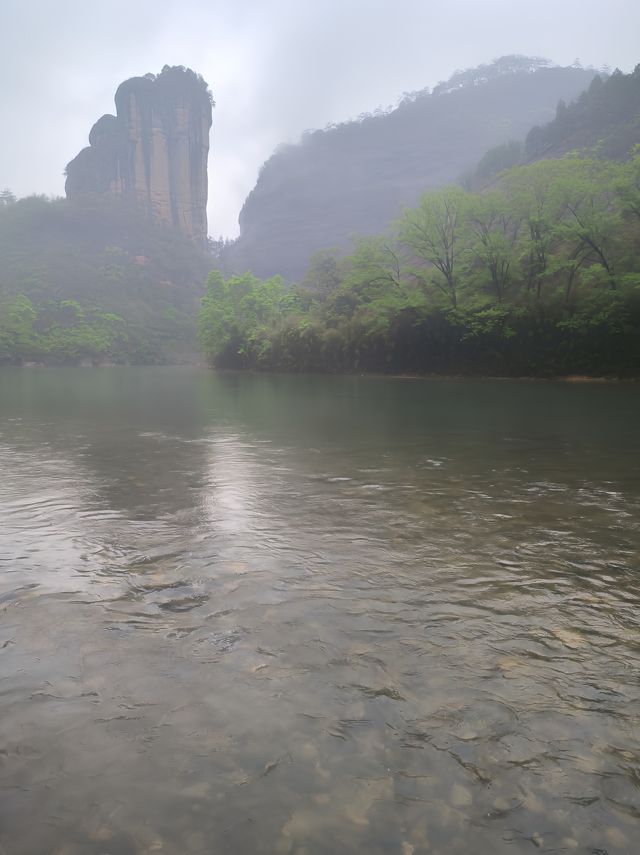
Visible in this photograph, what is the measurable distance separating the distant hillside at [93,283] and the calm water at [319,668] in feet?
270

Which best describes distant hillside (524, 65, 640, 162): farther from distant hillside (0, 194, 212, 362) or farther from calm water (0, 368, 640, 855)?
calm water (0, 368, 640, 855)

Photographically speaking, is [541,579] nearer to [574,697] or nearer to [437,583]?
[437,583]

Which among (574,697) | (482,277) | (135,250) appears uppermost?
(135,250)

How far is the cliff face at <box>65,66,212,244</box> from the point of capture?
16238 centimetres

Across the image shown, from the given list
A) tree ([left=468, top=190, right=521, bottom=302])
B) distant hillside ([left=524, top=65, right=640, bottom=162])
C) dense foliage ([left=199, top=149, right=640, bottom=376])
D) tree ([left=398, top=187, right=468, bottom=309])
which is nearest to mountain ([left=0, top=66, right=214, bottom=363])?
dense foliage ([left=199, top=149, right=640, bottom=376])

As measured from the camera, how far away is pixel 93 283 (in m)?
112

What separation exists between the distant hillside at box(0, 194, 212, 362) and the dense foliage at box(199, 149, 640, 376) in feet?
162

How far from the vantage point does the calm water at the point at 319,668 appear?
86.7 inches

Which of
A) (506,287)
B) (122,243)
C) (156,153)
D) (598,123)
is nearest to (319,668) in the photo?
(506,287)

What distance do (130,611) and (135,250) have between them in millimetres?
144948

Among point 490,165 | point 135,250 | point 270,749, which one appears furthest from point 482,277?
point 135,250

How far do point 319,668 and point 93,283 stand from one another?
122828mm

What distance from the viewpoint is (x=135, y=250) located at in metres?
134

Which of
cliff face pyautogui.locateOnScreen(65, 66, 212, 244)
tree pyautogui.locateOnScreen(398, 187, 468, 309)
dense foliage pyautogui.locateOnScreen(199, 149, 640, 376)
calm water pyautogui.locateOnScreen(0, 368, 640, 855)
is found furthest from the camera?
cliff face pyautogui.locateOnScreen(65, 66, 212, 244)
